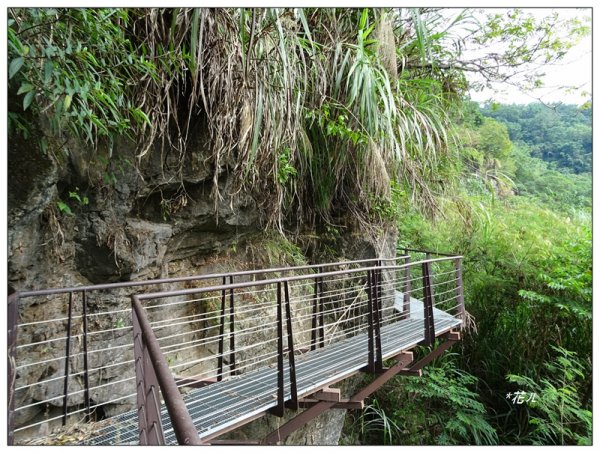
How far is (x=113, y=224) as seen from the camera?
265cm

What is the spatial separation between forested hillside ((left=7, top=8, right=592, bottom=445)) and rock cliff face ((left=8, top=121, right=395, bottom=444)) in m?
0.01

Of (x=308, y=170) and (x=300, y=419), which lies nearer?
(x=300, y=419)

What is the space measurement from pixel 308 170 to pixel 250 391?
2.33 meters

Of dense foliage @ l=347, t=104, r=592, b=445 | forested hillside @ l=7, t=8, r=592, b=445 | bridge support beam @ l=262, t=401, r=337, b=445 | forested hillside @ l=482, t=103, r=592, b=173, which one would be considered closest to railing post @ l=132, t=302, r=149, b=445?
forested hillside @ l=7, t=8, r=592, b=445

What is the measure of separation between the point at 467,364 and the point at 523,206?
3207 mm

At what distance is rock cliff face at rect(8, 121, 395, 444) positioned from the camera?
6.86 ft

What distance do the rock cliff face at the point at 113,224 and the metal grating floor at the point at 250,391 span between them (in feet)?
2.51

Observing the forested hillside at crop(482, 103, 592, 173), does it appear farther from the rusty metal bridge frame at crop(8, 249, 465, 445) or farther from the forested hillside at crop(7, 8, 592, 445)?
the rusty metal bridge frame at crop(8, 249, 465, 445)

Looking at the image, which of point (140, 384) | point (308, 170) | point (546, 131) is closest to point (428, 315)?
point (308, 170)

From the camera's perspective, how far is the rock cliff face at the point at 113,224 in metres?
2.09

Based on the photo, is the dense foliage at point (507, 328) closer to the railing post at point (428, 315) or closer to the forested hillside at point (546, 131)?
the forested hillside at point (546, 131)

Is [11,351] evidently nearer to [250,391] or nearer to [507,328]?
[250,391]

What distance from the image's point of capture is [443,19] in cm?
423

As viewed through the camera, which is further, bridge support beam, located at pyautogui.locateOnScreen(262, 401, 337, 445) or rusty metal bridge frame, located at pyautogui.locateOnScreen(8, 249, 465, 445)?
bridge support beam, located at pyautogui.locateOnScreen(262, 401, 337, 445)
